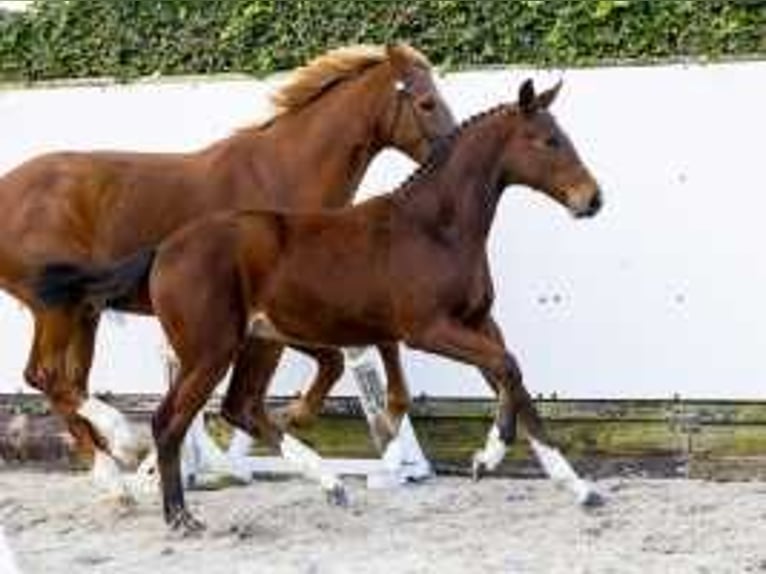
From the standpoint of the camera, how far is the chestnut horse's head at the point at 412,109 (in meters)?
7.70

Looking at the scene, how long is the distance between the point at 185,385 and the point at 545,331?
69.1 inches

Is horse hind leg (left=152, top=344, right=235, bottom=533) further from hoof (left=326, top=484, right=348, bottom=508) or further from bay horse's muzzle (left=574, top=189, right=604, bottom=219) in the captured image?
bay horse's muzzle (left=574, top=189, right=604, bottom=219)

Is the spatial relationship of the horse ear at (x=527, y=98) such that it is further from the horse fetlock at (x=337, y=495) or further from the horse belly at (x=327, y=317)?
the horse fetlock at (x=337, y=495)

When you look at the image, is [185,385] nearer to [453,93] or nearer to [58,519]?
[58,519]

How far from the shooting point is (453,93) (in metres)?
8.13

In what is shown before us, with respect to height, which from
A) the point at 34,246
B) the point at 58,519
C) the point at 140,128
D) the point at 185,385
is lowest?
the point at 58,519

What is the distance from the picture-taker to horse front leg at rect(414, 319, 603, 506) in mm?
6777

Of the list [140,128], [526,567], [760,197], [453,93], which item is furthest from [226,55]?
[526,567]

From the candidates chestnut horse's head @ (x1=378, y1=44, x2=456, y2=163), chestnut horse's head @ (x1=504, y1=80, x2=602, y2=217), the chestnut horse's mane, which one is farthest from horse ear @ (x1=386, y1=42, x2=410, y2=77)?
chestnut horse's head @ (x1=504, y1=80, x2=602, y2=217)

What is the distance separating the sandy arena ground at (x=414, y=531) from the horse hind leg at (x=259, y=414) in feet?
0.43

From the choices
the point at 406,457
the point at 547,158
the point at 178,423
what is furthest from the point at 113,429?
the point at 547,158

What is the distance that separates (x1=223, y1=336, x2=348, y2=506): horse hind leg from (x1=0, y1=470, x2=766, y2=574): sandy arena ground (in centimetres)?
13

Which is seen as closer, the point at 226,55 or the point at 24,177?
the point at 24,177

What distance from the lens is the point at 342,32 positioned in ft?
28.7
